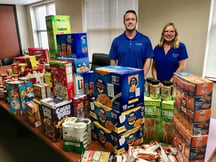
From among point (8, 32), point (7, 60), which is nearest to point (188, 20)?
point (7, 60)

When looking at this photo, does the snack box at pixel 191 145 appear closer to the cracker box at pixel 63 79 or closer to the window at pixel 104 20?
the cracker box at pixel 63 79

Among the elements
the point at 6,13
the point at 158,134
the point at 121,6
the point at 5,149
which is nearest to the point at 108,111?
the point at 158,134

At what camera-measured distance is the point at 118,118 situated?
3.12 feet

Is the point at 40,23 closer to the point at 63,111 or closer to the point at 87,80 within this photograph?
the point at 87,80

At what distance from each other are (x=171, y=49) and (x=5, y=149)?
2533mm

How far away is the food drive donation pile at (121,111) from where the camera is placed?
83cm

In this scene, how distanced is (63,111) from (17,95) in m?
0.69

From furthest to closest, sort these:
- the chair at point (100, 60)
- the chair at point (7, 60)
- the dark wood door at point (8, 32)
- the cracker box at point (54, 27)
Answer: the dark wood door at point (8, 32) < the chair at point (7, 60) < the chair at point (100, 60) < the cracker box at point (54, 27)

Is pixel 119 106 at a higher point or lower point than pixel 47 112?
higher

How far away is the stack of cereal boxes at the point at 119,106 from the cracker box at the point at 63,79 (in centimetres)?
24

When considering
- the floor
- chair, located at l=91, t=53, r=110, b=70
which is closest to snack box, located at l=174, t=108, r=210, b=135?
the floor

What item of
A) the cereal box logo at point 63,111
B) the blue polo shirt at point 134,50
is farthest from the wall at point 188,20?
the cereal box logo at point 63,111

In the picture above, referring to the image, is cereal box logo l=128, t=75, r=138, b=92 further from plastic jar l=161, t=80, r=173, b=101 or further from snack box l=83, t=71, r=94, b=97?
snack box l=83, t=71, r=94, b=97

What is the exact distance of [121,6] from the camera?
3.46 metres
